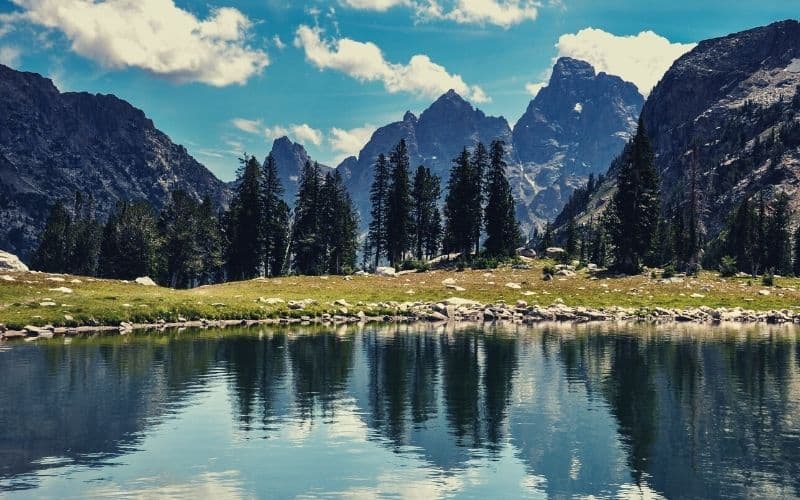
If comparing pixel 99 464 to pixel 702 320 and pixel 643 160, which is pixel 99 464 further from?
pixel 643 160

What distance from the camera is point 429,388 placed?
3738 cm

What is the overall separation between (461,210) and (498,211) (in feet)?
22.2

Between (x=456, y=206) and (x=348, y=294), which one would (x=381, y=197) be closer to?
(x=456, y=206)

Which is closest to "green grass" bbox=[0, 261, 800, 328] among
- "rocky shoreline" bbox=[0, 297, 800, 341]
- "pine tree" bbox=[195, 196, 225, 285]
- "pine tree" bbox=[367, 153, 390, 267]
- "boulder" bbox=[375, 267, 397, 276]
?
"rocky shoreline" bbox=[0, 297, 800, 341]

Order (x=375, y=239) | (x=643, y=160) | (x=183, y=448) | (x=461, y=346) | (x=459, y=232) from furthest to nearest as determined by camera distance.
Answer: (x=375, y=239) → (x=459, y=232) → (x=643, y=160) → (x=461, y=346) → (x=183, y=448)

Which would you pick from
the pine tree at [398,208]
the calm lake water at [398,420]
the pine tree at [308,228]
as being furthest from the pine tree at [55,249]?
the calm lake water at [398,420]

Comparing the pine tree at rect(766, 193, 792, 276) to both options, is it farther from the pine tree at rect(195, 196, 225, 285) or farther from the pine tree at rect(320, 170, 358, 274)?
the pine tree at rect(195, 196, 225, 285)

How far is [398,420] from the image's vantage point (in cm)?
2995

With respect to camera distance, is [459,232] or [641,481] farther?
[459,232]

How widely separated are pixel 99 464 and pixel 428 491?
11.1 m

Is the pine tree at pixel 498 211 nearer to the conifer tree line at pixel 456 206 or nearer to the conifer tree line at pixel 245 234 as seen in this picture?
the conifer tree line at pixel 456 206

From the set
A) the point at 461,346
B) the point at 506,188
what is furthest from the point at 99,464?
the point at 506,188

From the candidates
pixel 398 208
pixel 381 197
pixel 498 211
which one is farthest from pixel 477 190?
pixel 381 197

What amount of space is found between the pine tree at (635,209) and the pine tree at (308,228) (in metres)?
54.2
